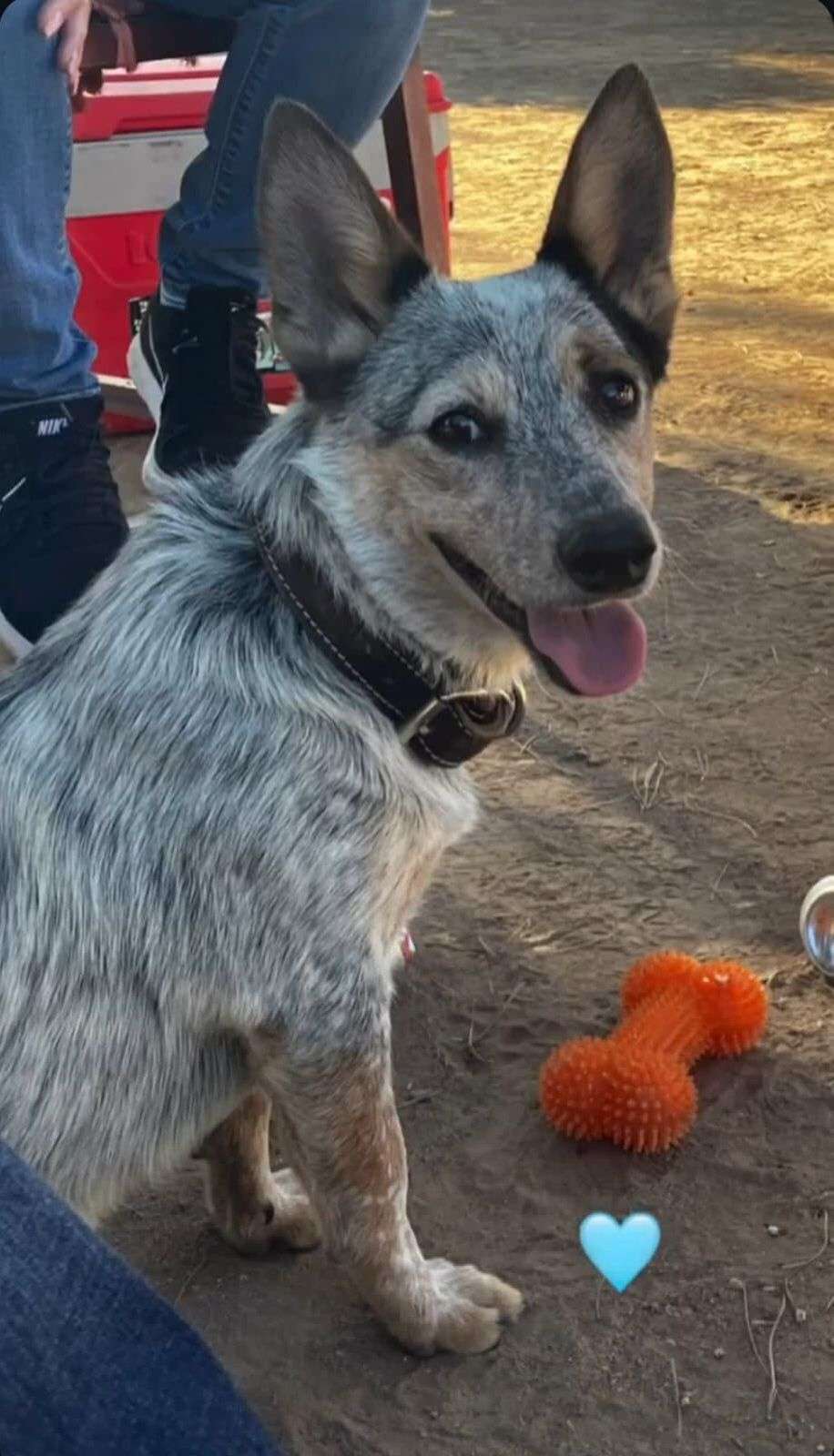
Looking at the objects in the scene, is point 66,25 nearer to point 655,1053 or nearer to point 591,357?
point 591,357

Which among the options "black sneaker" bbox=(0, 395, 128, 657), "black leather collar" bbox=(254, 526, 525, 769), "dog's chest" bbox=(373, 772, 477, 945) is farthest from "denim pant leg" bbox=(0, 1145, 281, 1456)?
"black sneaker" bbox=(0, 395, 128, 657)

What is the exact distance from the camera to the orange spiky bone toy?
8.63 ft

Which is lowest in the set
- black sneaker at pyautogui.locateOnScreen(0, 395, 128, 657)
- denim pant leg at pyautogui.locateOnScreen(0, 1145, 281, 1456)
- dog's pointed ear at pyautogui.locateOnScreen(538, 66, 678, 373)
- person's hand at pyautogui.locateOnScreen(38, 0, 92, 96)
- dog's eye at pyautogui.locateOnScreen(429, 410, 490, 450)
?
black sneaker at pyautogui.locateOnScreen(0, 395, 128, 657)

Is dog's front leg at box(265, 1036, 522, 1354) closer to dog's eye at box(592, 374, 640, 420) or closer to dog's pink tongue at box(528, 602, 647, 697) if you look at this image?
dog's pink tongue at box(528, 602, 647, 697)

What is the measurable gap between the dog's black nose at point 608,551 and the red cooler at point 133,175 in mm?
2863

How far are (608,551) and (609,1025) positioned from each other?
3.58 ft

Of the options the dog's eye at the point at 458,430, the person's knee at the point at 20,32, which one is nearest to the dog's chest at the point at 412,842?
the dog's eye at the point at 458,430

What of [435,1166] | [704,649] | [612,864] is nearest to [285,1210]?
[435,1166]

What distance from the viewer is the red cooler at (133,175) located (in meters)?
4.99

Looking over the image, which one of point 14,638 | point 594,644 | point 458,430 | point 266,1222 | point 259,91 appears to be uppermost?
point 259,91

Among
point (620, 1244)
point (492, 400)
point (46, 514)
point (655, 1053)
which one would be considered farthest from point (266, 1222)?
point (46, 514)

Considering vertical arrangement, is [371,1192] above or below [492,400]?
below

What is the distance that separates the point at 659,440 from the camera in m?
5.45

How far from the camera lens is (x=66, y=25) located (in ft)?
10.6
